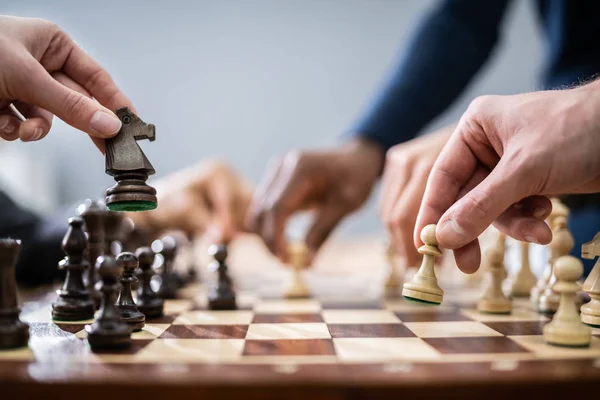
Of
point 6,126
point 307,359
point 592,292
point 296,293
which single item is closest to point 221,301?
point 296,293

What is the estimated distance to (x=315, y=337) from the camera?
1.09m

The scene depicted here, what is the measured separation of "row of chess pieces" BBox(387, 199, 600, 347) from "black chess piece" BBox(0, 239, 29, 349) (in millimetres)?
833

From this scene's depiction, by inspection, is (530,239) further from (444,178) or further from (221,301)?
(221,301)

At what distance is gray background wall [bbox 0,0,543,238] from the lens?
276 inches

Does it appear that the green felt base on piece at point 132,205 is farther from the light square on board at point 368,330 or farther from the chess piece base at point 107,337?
the light square on board at point 368,330

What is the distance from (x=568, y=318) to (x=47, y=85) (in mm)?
1261

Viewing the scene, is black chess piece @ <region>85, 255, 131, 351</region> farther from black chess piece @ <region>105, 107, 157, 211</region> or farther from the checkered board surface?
black chess piece @ <region>105, 107, 157, 211</region>

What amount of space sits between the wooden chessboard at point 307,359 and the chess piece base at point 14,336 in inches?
0.8

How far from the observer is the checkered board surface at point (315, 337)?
906mm

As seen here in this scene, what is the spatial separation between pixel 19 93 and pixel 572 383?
4.23ft

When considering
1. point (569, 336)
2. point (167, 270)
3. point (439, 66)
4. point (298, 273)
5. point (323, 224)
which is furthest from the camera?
point (439, 66)

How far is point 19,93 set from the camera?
116 cm

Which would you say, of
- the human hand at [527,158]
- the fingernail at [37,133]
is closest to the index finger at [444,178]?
the human hand at [527,158]

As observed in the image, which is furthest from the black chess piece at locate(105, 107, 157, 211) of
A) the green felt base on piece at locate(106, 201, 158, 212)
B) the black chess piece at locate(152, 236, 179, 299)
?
the black chess piece at locate(152, 236, 179, 299)
